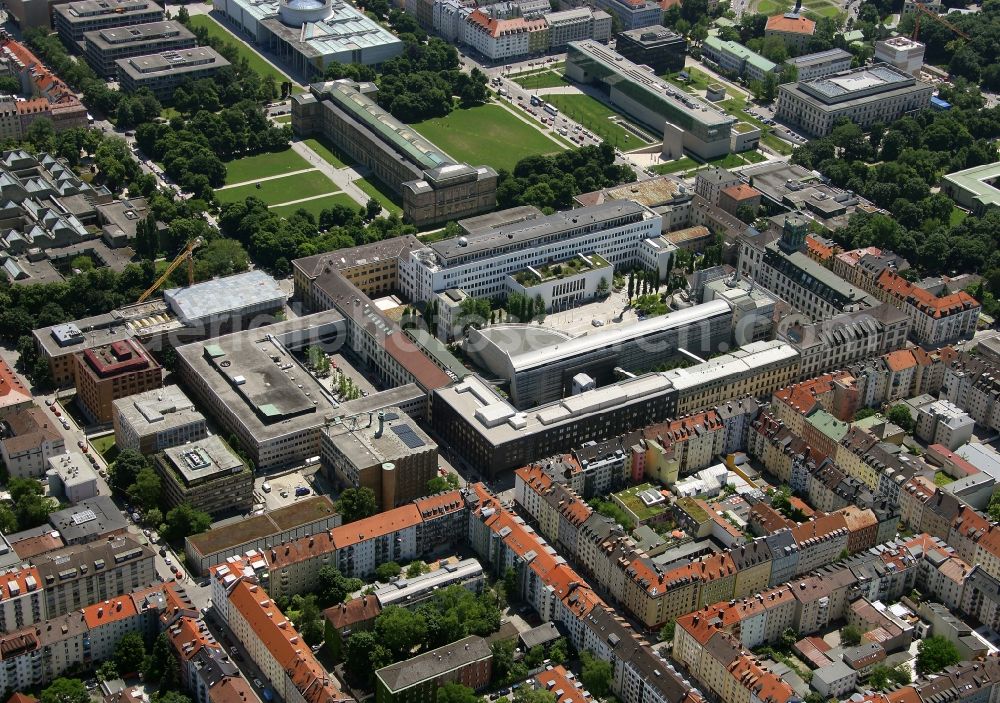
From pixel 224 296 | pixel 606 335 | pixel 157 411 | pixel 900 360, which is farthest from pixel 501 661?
pixel 224 296

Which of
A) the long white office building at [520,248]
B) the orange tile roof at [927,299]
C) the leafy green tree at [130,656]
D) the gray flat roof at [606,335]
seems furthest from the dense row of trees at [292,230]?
the leafy green tree at [130,656]

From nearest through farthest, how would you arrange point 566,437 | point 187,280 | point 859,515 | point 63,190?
1. point 859,515
2. point 566,437
3. point 187,280
4. point 63,190

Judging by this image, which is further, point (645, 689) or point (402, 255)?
point (402, 255)

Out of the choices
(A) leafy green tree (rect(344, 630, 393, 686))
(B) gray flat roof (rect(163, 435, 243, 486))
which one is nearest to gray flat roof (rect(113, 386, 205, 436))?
(B) gray flat roof (rect(163, 435, 243, 486))

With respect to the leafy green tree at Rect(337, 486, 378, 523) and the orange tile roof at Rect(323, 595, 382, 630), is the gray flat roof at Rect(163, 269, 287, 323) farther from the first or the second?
the orange tile roof at Rect(323, 595, 382, 630)

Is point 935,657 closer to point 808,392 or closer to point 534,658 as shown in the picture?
point 534,658

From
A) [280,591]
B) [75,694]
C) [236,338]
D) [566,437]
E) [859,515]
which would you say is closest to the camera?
[75,694]

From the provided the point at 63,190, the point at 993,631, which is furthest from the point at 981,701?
the point at 63,190

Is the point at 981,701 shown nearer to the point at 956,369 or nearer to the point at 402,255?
the point at 956,369

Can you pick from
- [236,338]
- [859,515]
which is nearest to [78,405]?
[236,338]
